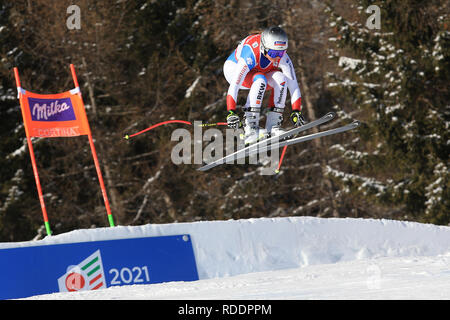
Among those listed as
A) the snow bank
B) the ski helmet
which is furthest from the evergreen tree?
the ski helmet

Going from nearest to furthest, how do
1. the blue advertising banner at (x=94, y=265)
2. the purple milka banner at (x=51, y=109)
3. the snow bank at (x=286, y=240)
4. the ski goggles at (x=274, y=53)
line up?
the blue advertising banner at (x=94, y=265) < the snow bank at (x=286, y=240) < the ski goggles at (x=274, y=53) < the purple milka banner at (x=51, y=109)

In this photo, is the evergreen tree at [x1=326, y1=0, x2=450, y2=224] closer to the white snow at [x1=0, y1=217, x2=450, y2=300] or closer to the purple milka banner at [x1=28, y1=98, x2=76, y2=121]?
the white snow at [x1=0, y1=217, x2=450, y2=300]

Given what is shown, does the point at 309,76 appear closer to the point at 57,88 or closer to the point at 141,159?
the point at 141,159

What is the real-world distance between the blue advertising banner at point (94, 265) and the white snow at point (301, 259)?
3.0 inches

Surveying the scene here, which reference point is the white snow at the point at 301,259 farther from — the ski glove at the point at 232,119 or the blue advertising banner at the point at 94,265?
the ski glove at the point at 232,119

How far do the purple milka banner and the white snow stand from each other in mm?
2776

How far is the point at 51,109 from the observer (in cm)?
859

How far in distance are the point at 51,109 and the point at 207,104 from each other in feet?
31.2

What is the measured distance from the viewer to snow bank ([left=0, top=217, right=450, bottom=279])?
21.8ft

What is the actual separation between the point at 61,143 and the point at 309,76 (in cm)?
615

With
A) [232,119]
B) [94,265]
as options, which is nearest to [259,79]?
[232,119]

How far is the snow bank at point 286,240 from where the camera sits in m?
6.64

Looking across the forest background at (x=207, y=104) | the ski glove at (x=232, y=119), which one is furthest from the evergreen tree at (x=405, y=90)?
the ski glove at (x=232, y=119)

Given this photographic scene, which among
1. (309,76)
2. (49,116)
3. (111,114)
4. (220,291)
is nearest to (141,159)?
(111,114)
